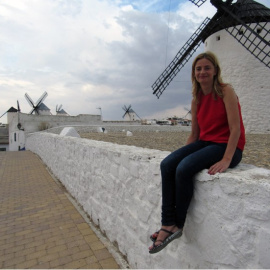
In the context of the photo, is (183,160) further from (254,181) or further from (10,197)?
(10,197)

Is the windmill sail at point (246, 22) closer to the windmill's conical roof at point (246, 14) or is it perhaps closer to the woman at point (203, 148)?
the windmill's conical roof at point (246, 14)

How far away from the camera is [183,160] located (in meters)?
1.65

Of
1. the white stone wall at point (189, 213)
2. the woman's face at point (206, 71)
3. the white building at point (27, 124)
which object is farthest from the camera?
the white building at point (27, 124)

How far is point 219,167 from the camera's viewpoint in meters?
1.53

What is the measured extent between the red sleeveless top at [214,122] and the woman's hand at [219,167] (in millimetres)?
211

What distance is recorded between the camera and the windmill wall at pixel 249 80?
13109mm

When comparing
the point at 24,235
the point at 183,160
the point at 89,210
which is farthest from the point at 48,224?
the point at 183,160

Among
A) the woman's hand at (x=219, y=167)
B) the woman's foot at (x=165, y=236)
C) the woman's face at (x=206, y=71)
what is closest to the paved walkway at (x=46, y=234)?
the woman's foot at (x=165, y=236)

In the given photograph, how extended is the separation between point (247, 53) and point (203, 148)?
13.9 meters

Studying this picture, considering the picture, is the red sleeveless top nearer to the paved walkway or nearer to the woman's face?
the woman's face

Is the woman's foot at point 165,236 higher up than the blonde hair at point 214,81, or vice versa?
the blonde hair at point 214,81

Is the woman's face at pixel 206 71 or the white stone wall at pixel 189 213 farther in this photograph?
the woman's face at pixel 206 71

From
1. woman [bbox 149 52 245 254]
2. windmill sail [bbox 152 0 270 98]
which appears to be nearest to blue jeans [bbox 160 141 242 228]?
woman [bbox 149 52 245 254]

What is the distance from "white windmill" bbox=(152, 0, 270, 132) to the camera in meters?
12.8
